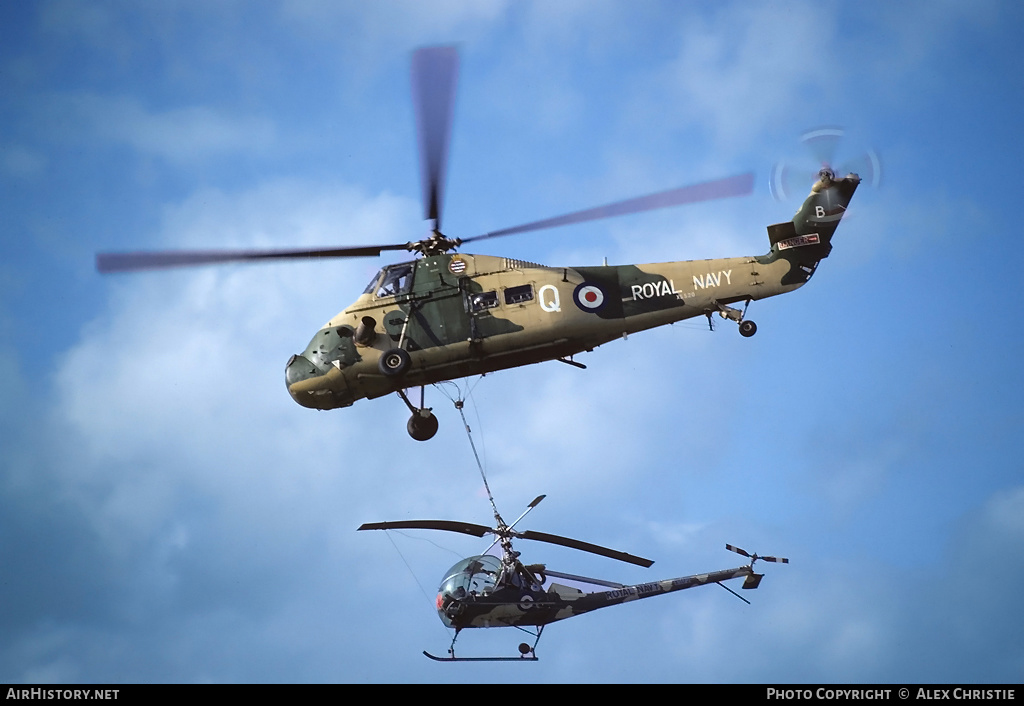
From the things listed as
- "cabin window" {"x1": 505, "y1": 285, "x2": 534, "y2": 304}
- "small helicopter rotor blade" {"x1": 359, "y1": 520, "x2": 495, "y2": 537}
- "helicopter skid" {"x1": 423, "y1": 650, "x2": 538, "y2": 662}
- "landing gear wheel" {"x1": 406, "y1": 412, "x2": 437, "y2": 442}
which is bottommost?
"helicopter skid" {"x1": 423, "y1": 650, "x2": 538, "y2": 662}

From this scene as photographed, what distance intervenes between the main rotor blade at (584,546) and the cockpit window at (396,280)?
8207mm

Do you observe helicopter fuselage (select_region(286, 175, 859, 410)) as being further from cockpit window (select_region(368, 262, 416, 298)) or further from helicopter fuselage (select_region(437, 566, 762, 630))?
helicopter fuselage (select_region(437, 566, 762, 630))

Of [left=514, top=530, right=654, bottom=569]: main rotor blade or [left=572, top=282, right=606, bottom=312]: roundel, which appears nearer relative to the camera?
[left=572, top=282, right=606, bottom=312]: roundel

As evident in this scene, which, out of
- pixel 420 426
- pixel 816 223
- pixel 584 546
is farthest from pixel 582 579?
pixel 816 223

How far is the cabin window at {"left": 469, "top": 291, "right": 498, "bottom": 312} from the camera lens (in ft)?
116

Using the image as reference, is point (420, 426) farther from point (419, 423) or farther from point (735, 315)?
point (735, 315)

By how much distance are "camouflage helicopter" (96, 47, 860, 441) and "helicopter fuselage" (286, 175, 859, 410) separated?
0.03 meters

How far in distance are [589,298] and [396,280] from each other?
5138 millimetres

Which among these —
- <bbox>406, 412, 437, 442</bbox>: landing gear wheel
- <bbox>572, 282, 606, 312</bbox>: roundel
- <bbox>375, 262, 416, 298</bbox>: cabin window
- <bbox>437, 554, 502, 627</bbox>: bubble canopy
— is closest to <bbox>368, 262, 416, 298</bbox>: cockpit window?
<bbox>375, 262, 416, 298</bbox>: cabin window

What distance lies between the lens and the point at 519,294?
35.5 m

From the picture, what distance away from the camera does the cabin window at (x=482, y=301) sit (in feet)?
116

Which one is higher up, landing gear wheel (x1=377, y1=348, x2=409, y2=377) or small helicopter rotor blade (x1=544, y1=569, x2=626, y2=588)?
landing gear wheel (x1=377, y1=348, x2=409, y2=377)
